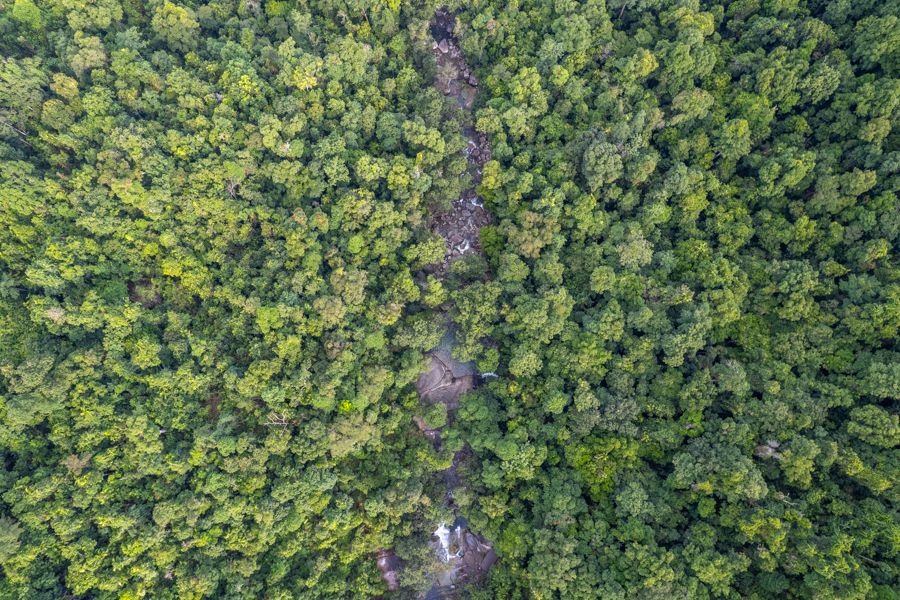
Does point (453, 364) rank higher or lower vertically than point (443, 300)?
lower

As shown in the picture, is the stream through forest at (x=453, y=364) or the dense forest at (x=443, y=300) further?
the stream through forest at (x=453, y=364)

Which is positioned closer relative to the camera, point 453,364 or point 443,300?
point 443,300

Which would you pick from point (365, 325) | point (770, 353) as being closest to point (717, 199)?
point (770, 353)

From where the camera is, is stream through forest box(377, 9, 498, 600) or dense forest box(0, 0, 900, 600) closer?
dense forest box(0, 0, 900, 600)
